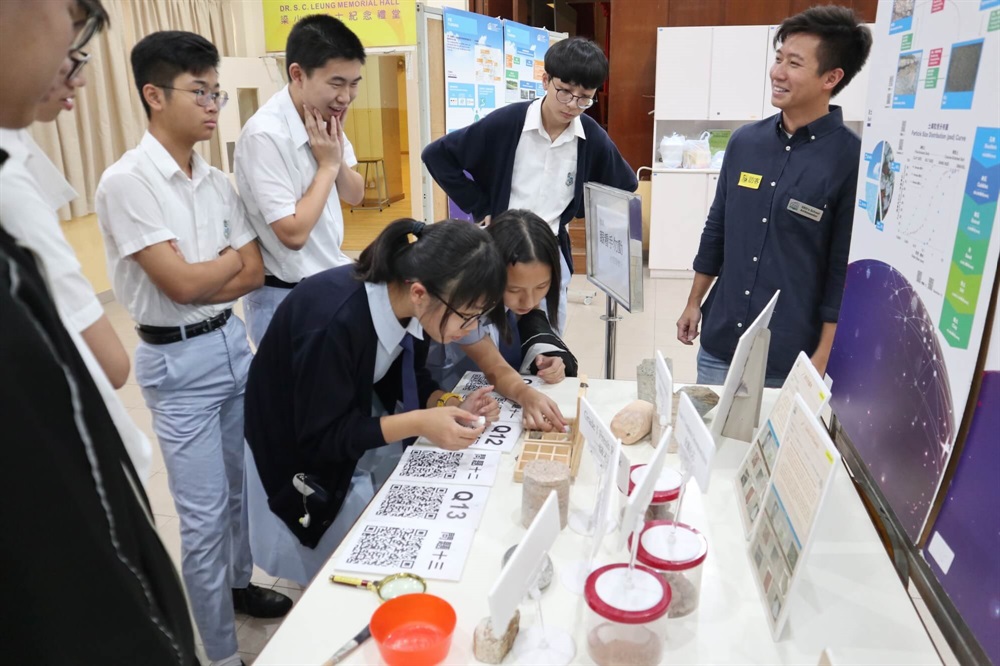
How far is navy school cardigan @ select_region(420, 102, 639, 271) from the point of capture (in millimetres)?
2656

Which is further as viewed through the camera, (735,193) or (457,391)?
(735,193)

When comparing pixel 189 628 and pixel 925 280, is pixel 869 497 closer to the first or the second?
pixel 925 280

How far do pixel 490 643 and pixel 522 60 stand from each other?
5.16m

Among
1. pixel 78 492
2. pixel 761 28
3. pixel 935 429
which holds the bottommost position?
pixel 935 429

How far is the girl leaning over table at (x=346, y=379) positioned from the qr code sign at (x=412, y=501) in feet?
0.45

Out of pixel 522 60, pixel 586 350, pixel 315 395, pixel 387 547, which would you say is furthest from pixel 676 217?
pixel 387 547

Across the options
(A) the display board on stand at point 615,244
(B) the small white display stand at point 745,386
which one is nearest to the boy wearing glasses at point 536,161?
(A) the display board on stand at point 615,244

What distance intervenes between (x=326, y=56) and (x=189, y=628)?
161 centimetres

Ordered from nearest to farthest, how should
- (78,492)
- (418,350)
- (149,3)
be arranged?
(78,492) → (418,350) → (149,3)

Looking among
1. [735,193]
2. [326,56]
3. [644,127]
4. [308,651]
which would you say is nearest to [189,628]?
[308,651]

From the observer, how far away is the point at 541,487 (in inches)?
47.6

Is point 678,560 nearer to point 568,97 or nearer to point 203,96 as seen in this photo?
point 203,96

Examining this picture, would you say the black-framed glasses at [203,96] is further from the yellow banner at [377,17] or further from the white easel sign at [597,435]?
the yellow banner at [377,17]

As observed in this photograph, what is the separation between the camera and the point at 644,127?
6613mm
